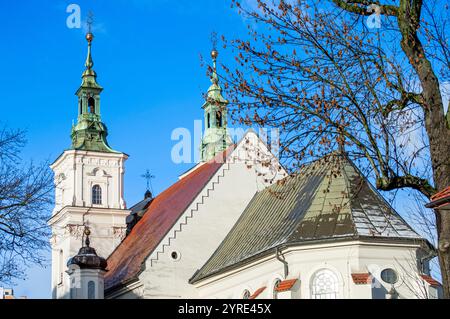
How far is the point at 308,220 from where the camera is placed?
34.0 meters

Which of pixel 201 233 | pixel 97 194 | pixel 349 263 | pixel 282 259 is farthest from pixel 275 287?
pixel 97 194

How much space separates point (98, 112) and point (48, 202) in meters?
25.6

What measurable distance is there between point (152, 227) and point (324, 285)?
14.3m

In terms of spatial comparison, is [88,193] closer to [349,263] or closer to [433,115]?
[349,263]

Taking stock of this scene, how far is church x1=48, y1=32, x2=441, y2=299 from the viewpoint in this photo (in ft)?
106

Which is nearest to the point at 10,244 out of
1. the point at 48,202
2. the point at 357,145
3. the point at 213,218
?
the point at 48,202

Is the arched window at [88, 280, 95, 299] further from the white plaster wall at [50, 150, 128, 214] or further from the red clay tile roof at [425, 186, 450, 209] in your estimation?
the red clay tile roof at [425, 186, 450, 209]

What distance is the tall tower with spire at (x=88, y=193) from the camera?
156ft

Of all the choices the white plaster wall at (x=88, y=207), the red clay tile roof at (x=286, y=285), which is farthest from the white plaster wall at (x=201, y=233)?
the white plaster wall at (x=88, y=207)

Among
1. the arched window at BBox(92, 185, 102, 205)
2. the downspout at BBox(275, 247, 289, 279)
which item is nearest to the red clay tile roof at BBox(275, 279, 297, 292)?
the downspout at BBox(275, 247, 289, 279)

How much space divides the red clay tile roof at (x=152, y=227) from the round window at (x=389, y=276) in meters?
11.4

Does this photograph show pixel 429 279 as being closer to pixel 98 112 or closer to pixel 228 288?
pixel 228 288

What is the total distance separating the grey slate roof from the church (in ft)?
0.20

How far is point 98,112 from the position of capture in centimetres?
4978
